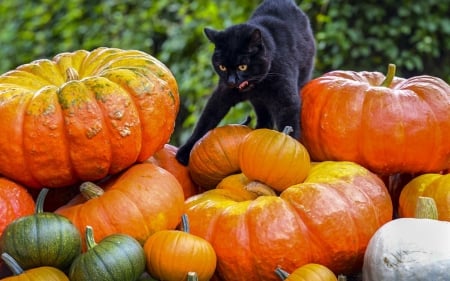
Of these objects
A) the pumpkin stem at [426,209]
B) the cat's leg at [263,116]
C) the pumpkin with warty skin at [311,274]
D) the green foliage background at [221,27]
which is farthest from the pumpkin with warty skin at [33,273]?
the green foliage background at [221,27]

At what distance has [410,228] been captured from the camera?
1939mm

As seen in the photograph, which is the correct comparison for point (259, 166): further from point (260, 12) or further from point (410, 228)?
point (260, 12)

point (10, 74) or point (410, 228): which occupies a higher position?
point (10, 74)

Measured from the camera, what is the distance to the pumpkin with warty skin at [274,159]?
218cm

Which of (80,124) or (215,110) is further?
(215,110)

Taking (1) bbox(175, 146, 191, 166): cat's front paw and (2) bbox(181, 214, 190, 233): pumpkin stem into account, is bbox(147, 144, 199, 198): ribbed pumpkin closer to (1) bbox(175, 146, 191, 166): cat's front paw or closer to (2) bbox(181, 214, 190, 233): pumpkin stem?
(1) bbox(175, 146, 191, 166): cat's front paw

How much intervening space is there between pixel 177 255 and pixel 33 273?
38cm

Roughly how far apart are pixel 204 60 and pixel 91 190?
2.93m

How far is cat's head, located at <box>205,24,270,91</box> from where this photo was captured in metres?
2.61

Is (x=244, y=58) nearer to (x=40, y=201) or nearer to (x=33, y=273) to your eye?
(x=40, y=201)

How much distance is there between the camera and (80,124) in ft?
6.84

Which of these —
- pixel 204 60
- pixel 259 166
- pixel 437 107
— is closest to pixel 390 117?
pixel 437 107

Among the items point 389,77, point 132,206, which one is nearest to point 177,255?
point 132,206

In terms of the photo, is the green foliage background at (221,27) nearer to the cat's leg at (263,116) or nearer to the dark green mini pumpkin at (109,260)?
the cat's leg at (263,116)
